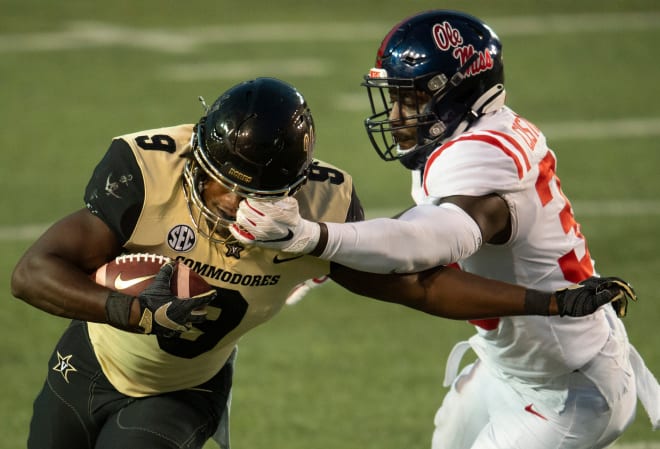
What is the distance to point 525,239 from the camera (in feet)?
13.1

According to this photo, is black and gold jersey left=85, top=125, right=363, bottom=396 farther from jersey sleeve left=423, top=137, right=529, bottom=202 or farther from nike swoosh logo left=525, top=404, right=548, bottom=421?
nike swoosh logo left=525, top=404, right=548, bottom=421

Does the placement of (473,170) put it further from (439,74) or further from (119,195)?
(119,195)

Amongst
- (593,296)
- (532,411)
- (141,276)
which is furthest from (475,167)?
(141,276)

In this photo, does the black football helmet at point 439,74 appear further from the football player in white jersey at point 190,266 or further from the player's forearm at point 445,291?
the player's forearm at point 445,291

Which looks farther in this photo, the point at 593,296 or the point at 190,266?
the point at 190,266

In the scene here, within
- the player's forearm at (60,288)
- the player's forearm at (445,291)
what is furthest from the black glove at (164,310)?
the player's forearm at (445,291)

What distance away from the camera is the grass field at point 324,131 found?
20.4 feet

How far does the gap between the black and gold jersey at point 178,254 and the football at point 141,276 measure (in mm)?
129

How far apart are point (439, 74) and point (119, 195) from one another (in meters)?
1.30

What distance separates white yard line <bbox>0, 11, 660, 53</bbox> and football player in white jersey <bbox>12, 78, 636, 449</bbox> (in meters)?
9.03

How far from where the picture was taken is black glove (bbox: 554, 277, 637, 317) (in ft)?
11.8

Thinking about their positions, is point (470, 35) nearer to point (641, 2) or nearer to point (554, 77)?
point (554, 77)

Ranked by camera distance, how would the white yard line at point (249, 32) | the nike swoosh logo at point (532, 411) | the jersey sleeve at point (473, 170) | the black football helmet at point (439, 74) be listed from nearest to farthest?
1. the jersey sleeve at point (473, 170)
2. the nike swoosh logo at point (532, 411)
3. the black football helmet at point (439, 74)
4. the white yard line at point (249, 32)

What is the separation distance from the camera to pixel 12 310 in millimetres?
7180
